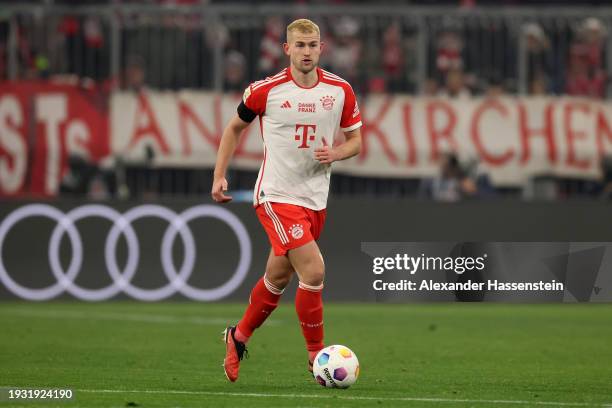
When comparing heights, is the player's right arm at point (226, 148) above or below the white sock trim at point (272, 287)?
above

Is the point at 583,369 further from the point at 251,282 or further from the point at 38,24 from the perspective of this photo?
the point at 38,24

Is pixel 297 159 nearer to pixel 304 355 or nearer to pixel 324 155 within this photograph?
pixel 324 155

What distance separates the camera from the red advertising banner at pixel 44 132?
20078 mm

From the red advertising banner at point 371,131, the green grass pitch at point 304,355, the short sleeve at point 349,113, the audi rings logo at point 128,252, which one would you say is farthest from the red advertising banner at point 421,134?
the short sleeve at point 349,113

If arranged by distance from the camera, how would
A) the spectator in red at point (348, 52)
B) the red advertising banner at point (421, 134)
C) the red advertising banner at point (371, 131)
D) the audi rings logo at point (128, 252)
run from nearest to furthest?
1. the audi rings logo at point (128, 252)
2. the red advertising banner at point (371, 131)
3. the red advertising banner at point (421, 134)
4. the spectator in red at point (348, 52)

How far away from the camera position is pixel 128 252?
19.0 metres

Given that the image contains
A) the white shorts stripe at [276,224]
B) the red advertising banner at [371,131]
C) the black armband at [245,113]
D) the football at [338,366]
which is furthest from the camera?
the red advertising banner at [371,131]

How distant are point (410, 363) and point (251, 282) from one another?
23.1ft

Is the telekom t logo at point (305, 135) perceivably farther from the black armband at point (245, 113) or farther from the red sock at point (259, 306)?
the red sock at point (259, 306)

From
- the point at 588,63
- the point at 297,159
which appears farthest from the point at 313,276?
the point at 588,63

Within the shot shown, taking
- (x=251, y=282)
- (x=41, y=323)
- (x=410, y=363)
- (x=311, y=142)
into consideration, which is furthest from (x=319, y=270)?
(x=251, y=282)

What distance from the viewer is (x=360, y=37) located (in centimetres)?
2108

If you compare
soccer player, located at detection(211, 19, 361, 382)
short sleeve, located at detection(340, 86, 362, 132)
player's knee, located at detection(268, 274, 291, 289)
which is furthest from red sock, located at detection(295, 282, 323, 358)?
short sleeve, located at detection(340, 86, 362, 132)

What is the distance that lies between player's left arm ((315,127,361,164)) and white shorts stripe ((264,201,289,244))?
0.55 m
